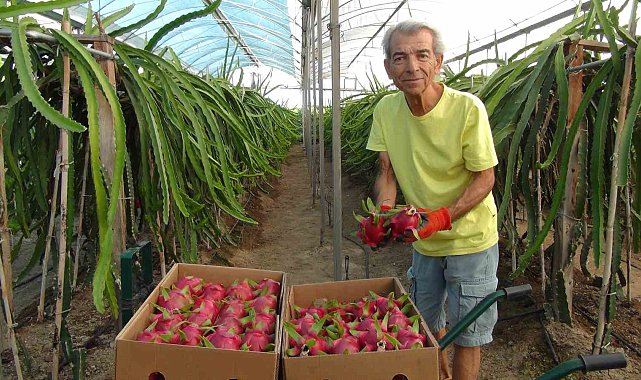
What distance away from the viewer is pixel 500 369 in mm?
1680

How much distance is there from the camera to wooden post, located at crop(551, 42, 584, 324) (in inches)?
56.9

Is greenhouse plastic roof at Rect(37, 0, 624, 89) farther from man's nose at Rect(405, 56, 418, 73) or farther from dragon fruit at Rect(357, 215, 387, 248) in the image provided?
dragon fruit at Rect(357, 215, 387, 248)

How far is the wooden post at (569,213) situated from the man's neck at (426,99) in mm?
469

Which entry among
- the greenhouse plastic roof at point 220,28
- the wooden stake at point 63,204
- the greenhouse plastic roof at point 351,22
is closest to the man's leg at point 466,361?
the wooden stake at point 63,204

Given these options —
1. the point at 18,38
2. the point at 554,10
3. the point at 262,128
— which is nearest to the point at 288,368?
the point at 18,38

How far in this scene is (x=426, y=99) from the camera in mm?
1246

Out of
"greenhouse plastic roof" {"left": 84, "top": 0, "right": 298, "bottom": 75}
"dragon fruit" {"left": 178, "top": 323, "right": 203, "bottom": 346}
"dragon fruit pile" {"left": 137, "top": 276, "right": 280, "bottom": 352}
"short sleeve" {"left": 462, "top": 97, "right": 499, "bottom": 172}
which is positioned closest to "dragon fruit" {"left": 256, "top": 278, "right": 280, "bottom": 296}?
"dragon fruit pile" {"left": 137, "top": 276, "right": 280, "bottom": 352}

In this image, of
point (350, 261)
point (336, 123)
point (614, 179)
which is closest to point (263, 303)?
point (614, 179)

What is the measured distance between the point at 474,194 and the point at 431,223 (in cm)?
22

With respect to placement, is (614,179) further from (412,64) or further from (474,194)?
(412,64)

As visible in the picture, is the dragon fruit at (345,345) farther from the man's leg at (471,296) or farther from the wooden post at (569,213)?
the wooden post at (569,213)

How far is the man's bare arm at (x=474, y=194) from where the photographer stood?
3.98ft

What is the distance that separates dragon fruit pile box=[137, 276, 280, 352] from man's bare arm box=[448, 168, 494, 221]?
473mm

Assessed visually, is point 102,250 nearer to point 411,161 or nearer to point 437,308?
point 411,161
